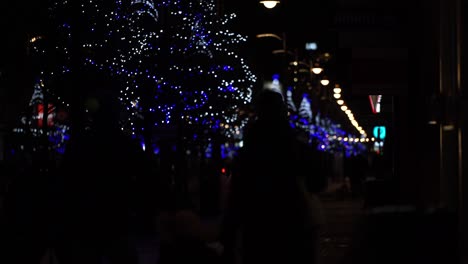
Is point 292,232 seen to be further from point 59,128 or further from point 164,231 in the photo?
point 59,128

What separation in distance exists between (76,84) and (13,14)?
2.78 meters

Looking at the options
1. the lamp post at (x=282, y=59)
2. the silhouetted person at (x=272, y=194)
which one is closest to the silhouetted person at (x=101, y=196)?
the silhouetted person at (x=272, y=194)

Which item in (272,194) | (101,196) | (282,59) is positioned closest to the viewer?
(272,194)

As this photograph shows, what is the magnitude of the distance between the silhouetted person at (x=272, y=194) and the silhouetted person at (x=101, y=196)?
3.96 feet

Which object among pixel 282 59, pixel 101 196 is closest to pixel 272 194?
pixel 101 196

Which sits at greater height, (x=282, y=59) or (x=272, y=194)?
(x=282, y=59)

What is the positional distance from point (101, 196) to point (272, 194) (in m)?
1.62

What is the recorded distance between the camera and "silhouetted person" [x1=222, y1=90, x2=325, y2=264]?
7273 millimetres

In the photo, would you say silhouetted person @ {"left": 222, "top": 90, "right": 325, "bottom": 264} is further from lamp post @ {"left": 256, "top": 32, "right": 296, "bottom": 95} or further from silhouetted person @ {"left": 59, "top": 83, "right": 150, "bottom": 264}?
lamp post @ {"left": 256, "top": 32, "right": 296, "bottom": 95}

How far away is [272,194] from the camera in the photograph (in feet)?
24.1

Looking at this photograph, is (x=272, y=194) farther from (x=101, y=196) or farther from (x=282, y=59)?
(x=282, y=59)

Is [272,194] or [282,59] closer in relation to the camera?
[272,194]

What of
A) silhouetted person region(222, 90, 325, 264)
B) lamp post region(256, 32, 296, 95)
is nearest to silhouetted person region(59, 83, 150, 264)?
silhouetted person region(222, 90, 325, 264)

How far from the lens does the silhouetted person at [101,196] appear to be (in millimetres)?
8391
